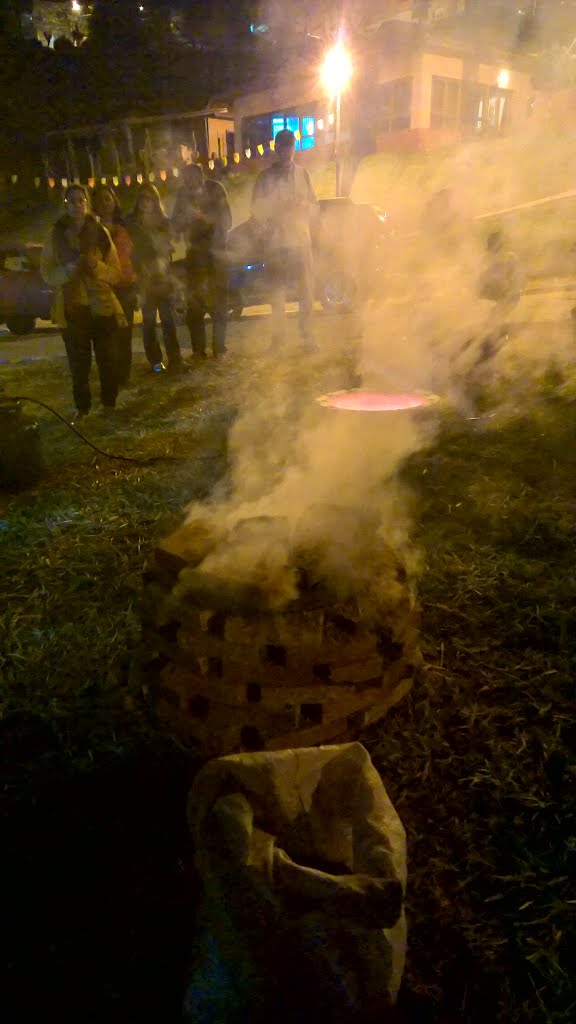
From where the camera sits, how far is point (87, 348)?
5.83m

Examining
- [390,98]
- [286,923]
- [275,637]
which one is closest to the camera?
[286,923]

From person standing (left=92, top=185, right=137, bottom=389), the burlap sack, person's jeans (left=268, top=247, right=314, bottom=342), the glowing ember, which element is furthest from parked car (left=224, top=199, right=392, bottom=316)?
the burlap sack

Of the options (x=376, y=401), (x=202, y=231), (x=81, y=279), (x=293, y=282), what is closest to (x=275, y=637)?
(x=376, y=401)

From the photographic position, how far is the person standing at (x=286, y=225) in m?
7.57

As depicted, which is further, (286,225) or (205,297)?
(286,225)

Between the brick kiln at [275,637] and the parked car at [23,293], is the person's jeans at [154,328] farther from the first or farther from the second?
the brick kiln at [275,637]

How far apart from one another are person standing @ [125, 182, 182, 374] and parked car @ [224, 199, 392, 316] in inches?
160

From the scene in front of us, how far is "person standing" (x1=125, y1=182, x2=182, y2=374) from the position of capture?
6.87 meters

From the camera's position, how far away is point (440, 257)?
7535 millimetres

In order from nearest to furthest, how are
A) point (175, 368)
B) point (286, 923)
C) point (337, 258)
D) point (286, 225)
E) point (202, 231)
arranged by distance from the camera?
point (286, 923) < point (202, 231) < point (175, 368) < point (286, 225) < point (337, 258)

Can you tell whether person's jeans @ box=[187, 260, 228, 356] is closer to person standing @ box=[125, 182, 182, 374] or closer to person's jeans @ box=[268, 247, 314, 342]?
person standing @ box=[125, 182, 182, 374]

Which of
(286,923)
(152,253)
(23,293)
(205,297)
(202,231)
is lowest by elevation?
(286,923)

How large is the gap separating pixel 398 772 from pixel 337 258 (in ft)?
36.3

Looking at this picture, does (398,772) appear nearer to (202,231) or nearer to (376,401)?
(376,401)
